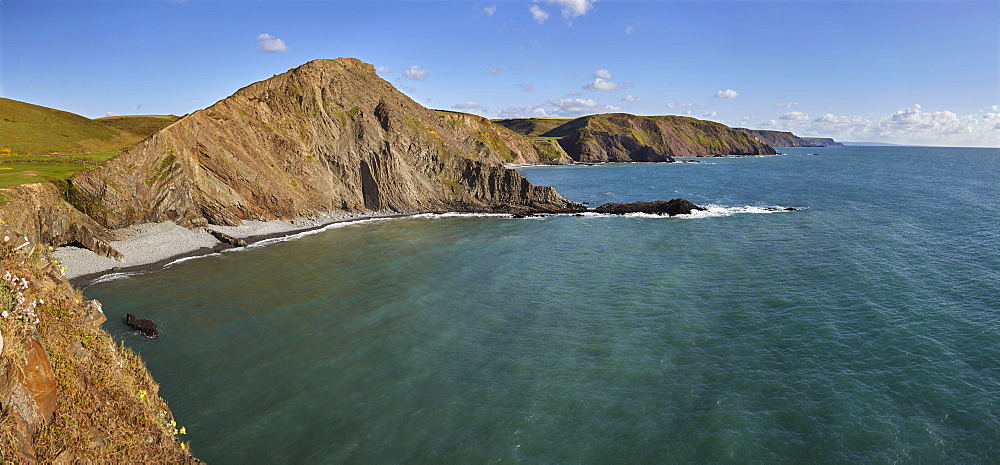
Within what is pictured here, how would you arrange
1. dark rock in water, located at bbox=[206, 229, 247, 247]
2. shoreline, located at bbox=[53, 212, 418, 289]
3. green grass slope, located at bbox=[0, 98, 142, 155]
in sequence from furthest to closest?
green grass slope, located at bbox=[0, 98, 142, 155] → dark rock in water, located at bbox=[206, 229, 247, 247] → shoreline, located at bbox=[53, 212, 418, 289]

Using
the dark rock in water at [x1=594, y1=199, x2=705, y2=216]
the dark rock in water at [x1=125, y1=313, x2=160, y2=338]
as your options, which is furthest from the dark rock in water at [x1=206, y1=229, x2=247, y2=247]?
the dark rock in water at [x1=594, y1=199, x2=705, y2=216]

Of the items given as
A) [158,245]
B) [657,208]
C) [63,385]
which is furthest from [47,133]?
[657,208]

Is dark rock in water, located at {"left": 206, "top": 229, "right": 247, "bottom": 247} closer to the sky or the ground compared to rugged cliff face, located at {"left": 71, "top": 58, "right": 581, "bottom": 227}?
closer to the ground

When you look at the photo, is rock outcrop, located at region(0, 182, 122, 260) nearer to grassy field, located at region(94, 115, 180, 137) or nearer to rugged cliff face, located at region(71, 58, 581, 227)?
rugged cliff face, located at region(71, 58, 581, 227)

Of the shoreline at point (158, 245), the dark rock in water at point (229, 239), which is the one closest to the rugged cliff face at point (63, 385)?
the shoreline at point (158, 245)

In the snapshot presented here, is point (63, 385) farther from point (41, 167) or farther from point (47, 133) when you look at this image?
point (47, 133)

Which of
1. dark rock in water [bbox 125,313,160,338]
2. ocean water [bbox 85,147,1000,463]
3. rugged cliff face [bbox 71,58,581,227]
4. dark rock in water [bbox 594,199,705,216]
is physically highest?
rugged cliff face [bbox 71,58,581,227]

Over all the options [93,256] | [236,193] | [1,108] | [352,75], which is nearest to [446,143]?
[352,75]

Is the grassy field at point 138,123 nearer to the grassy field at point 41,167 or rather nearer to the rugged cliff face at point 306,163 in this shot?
the grassy field at point 41,167

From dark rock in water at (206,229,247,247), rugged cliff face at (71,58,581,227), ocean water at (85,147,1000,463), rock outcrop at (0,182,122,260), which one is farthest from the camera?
rugged cliff face at (71,58,581,227)
